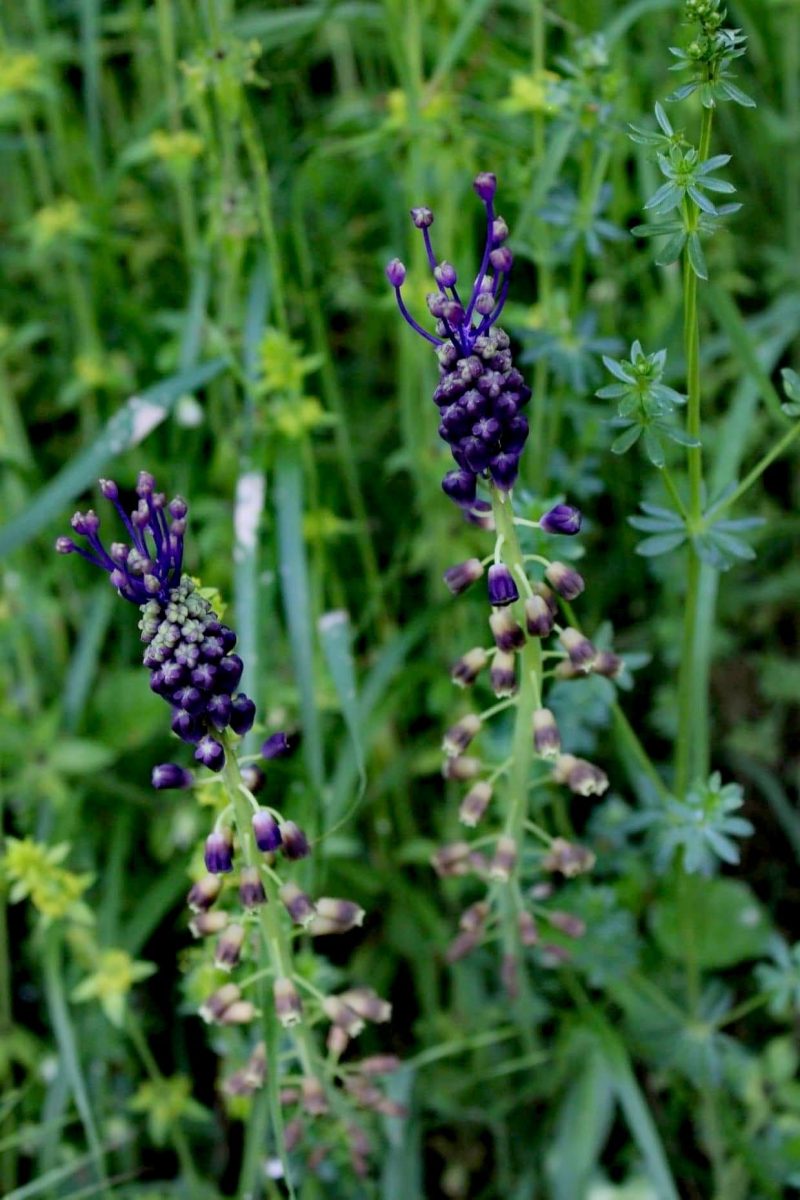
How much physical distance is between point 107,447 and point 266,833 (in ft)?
4.76

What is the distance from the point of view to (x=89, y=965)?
10.2 feet

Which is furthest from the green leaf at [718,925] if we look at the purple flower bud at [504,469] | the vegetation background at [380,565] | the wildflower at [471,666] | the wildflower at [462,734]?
the purple flower bud at [504,469]

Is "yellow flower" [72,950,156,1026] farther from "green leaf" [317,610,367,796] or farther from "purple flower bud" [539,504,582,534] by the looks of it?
"purple flower bud" [539,504,582,534]

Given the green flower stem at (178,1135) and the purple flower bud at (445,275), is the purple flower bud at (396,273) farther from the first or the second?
the green flower stem at (178,1135)

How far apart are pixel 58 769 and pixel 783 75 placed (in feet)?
9.20

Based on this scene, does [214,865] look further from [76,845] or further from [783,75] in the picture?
[783,75]

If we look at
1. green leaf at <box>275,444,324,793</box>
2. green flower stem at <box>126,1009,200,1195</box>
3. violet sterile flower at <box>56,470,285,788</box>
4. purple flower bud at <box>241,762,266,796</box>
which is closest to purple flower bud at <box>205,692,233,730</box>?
violet sterile flower at <box>56,470,285,788</box>

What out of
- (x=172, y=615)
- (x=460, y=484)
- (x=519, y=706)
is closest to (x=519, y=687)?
(x=519, y=706)

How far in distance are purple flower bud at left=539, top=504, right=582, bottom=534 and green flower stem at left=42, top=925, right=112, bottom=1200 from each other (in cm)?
156

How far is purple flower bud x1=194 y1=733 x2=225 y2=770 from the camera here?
1.99 m

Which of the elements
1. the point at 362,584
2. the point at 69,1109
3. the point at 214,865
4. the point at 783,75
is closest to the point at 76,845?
the point at 69,1109

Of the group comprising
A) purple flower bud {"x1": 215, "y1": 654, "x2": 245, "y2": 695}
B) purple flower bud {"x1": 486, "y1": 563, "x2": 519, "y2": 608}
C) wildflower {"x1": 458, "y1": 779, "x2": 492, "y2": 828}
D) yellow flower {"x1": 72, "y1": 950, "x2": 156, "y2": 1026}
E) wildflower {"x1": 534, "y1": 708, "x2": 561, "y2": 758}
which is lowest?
yellow flower {"x1": 72, "y1": 950, "x2": 156, "y2": 1026}

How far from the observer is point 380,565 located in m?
3.87

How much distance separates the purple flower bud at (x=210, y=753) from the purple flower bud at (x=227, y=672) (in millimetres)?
90
